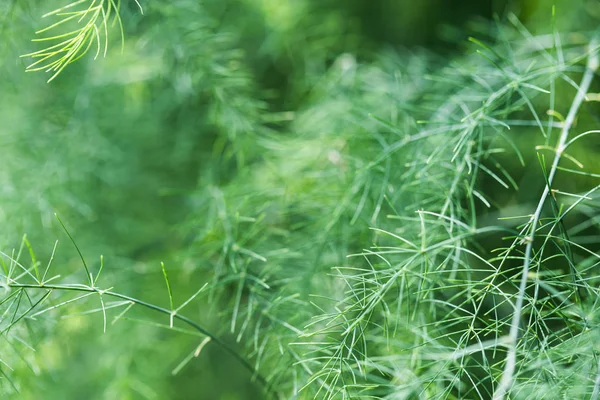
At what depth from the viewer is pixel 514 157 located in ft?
2.72

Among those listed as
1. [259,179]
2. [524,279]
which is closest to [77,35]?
[259,179]

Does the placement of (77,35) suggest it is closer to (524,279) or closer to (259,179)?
(259,179)

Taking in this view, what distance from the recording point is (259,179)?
748 mm

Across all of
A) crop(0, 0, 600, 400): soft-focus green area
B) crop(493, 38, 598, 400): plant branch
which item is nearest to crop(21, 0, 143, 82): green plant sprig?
crop(0, 0, 600, 400): soft-focus green area

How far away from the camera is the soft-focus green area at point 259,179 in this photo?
562 mm

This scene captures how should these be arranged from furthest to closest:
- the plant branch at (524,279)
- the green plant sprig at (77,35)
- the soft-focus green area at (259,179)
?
the soft-focus green area at (259,179), the green plant sprig at (77,35), the plant branch at (524,279)

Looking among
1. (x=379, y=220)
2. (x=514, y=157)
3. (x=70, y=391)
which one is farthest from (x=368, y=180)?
(x=70, y=391)

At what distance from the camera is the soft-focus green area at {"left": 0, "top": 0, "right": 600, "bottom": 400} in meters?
0.56

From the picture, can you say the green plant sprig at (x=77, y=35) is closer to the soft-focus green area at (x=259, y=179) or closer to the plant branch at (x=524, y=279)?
the soft-focus green area at (x=259, y=179)

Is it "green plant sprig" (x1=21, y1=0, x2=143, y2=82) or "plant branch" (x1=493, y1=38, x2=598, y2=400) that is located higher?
"green plant sprig" (x1=21, y1=0, x2=143, y2=82)

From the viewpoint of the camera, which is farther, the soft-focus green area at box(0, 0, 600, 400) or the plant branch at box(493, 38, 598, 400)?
the soft-focus green area at box(0, 0, 600, 400)

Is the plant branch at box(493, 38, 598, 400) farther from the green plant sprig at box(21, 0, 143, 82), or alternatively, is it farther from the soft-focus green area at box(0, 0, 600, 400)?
the green plant sprig at box(21, 0, 143, 82)

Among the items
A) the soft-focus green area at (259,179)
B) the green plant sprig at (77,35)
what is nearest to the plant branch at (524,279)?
the soft-focus green area at (259,179)

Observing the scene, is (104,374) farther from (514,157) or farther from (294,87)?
(514,157)
